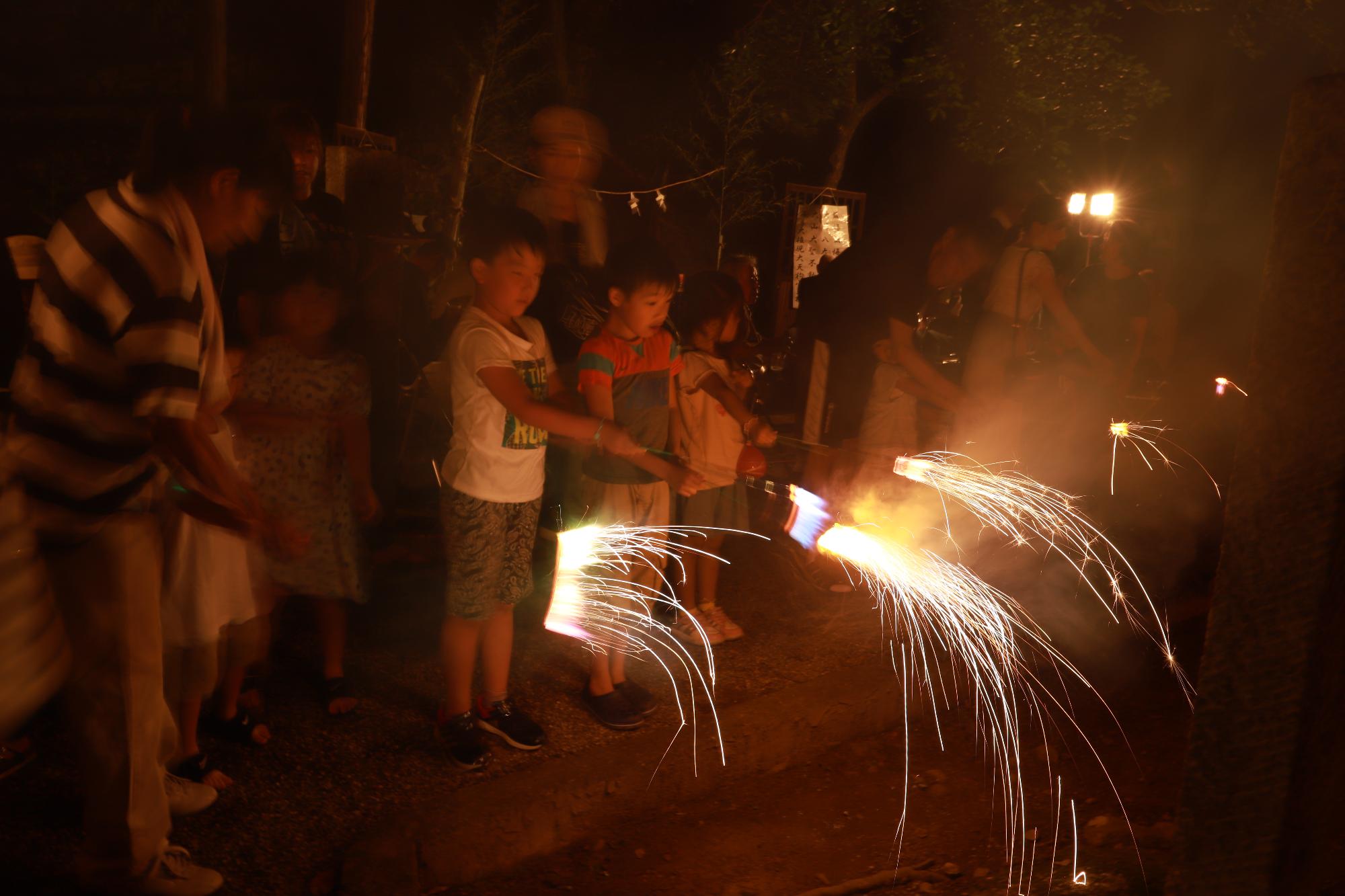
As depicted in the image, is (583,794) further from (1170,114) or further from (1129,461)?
(1170,114)

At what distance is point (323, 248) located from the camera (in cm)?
426

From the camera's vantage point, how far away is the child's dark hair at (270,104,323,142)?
12.9 ft

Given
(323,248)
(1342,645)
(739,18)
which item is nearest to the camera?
(1342,645)

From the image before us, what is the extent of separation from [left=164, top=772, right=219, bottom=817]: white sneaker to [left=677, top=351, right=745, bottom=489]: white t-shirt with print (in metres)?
2.31

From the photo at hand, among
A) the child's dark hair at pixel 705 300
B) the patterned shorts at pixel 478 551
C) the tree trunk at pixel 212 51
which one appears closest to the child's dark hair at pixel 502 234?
the patterned shorts at pixel 478 551

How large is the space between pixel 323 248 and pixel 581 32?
15509 mm

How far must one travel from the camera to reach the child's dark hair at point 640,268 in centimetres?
352

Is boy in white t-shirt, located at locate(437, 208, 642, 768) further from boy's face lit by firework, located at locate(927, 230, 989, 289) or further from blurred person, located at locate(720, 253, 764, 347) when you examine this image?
blurred person, located at locate(720, 253, 764, 347)

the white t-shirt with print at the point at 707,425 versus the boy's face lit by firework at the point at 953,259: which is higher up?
the boy's face lit by firework at the point at 953,259

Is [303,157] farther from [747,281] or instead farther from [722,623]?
[747,281]

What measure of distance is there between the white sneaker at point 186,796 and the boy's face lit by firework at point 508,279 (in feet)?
6.14

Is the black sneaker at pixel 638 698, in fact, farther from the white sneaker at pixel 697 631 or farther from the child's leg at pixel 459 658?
the child's leg at pixel 459 658

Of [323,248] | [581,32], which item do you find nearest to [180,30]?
[581,32]

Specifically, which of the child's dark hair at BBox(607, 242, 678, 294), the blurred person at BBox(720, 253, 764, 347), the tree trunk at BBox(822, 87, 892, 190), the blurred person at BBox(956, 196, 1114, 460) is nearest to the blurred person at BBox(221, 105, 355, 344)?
the child's dark hair at BBox(607, 242, 678, 294)
